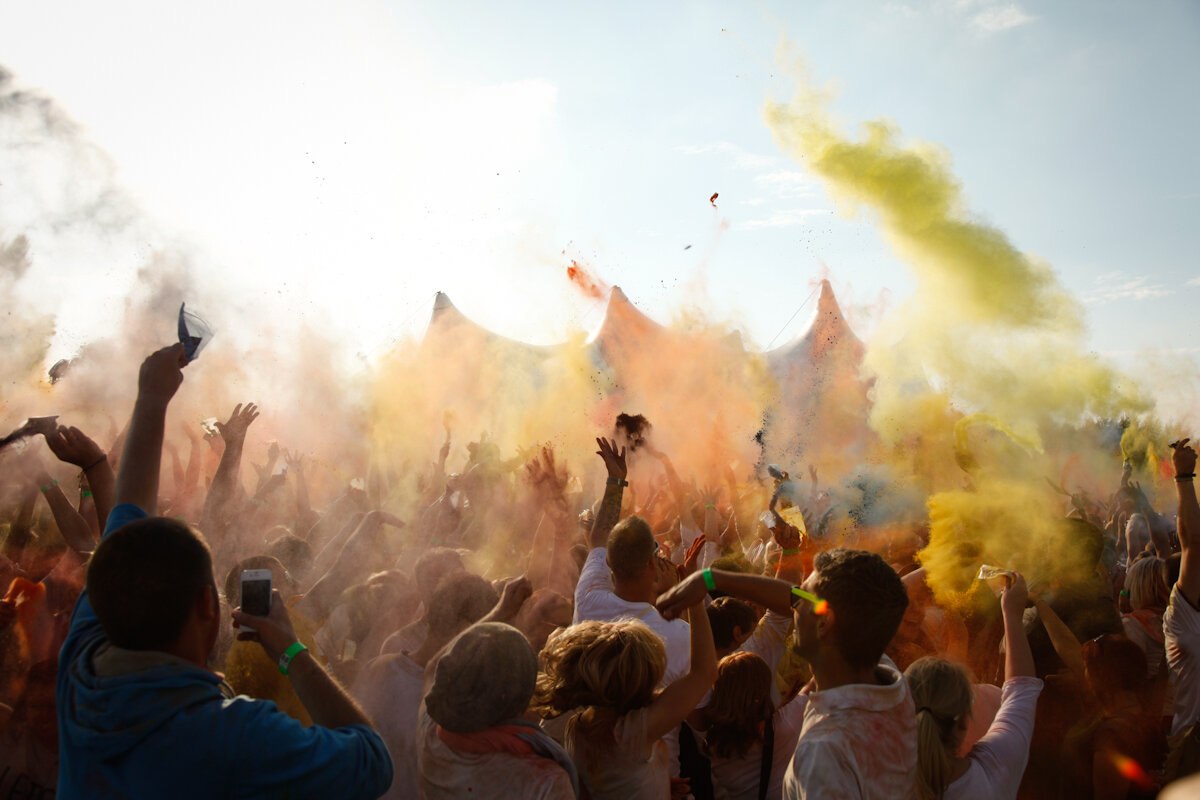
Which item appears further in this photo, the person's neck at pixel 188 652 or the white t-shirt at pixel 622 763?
the white t-shirt at pixel 622 763

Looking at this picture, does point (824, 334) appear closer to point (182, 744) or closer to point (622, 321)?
point (622, 321)

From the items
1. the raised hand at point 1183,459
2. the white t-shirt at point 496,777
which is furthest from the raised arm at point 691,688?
the raised hand at point 1183,459

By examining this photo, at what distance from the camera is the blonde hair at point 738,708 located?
120 inches

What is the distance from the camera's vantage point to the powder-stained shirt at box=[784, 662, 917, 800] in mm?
Answer: 2080

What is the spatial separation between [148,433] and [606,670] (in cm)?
165

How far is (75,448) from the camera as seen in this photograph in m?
2.73

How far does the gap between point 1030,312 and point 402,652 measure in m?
10.1

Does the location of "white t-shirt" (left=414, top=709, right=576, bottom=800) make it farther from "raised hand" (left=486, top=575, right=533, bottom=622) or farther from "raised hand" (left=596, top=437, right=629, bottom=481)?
"raised hand" (left=596, top=437, right=629, bottom=481)

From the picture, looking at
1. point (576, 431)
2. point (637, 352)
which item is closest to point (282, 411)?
point (576, 431)

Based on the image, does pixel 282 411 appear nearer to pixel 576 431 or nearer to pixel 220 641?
pixel 576 431

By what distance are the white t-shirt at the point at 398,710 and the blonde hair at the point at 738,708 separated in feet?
3.94

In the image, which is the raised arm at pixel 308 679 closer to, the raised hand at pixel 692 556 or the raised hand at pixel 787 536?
the raised hand at pixel 692 556

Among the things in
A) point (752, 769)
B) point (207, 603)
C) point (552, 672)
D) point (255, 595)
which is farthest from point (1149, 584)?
point (207, 603)

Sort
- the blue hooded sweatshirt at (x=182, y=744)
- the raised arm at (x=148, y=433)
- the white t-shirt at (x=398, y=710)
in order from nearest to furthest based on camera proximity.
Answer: the blue hooded sweatshirt at (x=182, y=744) → the raised arm at (x=148, y=433) → the white t-shirt at (x=398, y=710)
